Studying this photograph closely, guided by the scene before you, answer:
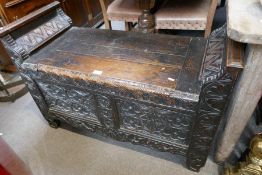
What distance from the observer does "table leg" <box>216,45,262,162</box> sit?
28.6 inches

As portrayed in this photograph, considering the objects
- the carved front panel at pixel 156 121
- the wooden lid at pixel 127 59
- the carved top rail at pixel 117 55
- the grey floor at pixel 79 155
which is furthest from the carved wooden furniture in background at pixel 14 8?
the carved front panel at pixel 156 121

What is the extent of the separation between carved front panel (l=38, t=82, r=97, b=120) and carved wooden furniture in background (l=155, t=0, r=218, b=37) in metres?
1.06

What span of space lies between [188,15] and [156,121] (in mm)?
1080

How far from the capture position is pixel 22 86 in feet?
6.35

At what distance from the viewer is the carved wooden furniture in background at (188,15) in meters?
1.67

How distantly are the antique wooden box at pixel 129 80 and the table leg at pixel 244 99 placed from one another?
0.32 ft

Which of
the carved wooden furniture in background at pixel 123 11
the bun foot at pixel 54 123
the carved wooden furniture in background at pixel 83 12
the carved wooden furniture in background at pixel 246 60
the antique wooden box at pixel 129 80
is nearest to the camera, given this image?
the carved wooden furniture in background at pixel 246 60

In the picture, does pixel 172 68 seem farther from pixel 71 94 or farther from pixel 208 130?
pixel 71 94

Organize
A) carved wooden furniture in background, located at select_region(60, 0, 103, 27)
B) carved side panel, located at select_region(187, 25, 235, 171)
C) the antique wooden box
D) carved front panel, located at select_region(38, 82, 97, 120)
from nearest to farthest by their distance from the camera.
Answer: carved side panel, located at select_region(187, 25, 235, 171)
the antique wooden box
carved front panel, located at select_region(38, 82, 97, 120)
carved wooden furniture in background, located at select_region(60, 0, 103, 27)

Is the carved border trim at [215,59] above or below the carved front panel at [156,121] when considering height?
above

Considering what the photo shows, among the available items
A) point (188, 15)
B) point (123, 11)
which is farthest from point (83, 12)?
point (188, 15)

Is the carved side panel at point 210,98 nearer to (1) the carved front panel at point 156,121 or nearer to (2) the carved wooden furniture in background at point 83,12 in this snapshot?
(1) the carved front panel at point 156,121

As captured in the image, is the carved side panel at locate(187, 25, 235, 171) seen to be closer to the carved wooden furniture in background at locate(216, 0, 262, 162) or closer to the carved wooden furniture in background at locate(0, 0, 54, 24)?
the carved wooden furniture in background at locate(216, 0, 262, 162)

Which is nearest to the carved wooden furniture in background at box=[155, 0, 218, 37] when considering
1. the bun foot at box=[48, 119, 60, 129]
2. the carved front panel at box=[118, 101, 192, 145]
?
the carved front panel at box=[118, 101, 192, 145]
